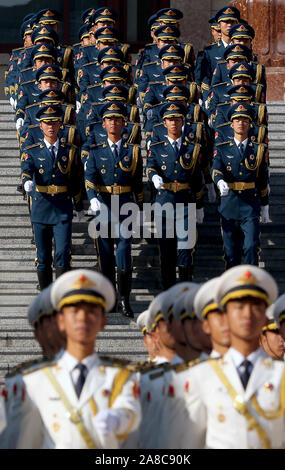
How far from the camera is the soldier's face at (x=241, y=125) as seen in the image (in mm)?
14969

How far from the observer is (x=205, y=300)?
→ 28.1 feet

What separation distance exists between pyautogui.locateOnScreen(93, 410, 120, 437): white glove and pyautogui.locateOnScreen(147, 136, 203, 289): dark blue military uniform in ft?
23.8

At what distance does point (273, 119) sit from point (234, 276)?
430 inches

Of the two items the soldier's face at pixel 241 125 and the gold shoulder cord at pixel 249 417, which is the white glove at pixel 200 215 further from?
the gold shoulder cord at pixel 249 417

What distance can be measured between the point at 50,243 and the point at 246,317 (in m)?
6.97

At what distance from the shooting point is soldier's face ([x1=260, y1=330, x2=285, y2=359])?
10.6m

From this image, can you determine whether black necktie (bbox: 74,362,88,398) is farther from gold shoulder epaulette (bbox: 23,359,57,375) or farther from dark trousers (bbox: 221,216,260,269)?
dark trousers (bbox: 221,216,260,269)

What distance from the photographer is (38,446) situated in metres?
7.80

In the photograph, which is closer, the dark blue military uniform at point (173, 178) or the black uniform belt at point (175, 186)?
the dark blue military uniform at point (173, 178)

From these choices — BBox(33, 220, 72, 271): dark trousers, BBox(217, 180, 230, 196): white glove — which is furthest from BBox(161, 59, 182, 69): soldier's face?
BBox(33, 220, 72, 271): dark trousers

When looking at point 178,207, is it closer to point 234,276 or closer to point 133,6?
point 234,276

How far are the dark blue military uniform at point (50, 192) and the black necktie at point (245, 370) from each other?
6.66 metres

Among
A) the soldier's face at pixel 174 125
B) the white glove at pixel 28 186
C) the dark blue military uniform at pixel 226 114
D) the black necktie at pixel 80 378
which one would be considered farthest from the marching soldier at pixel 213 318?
the dark blue military uniform at pixel 226 114
